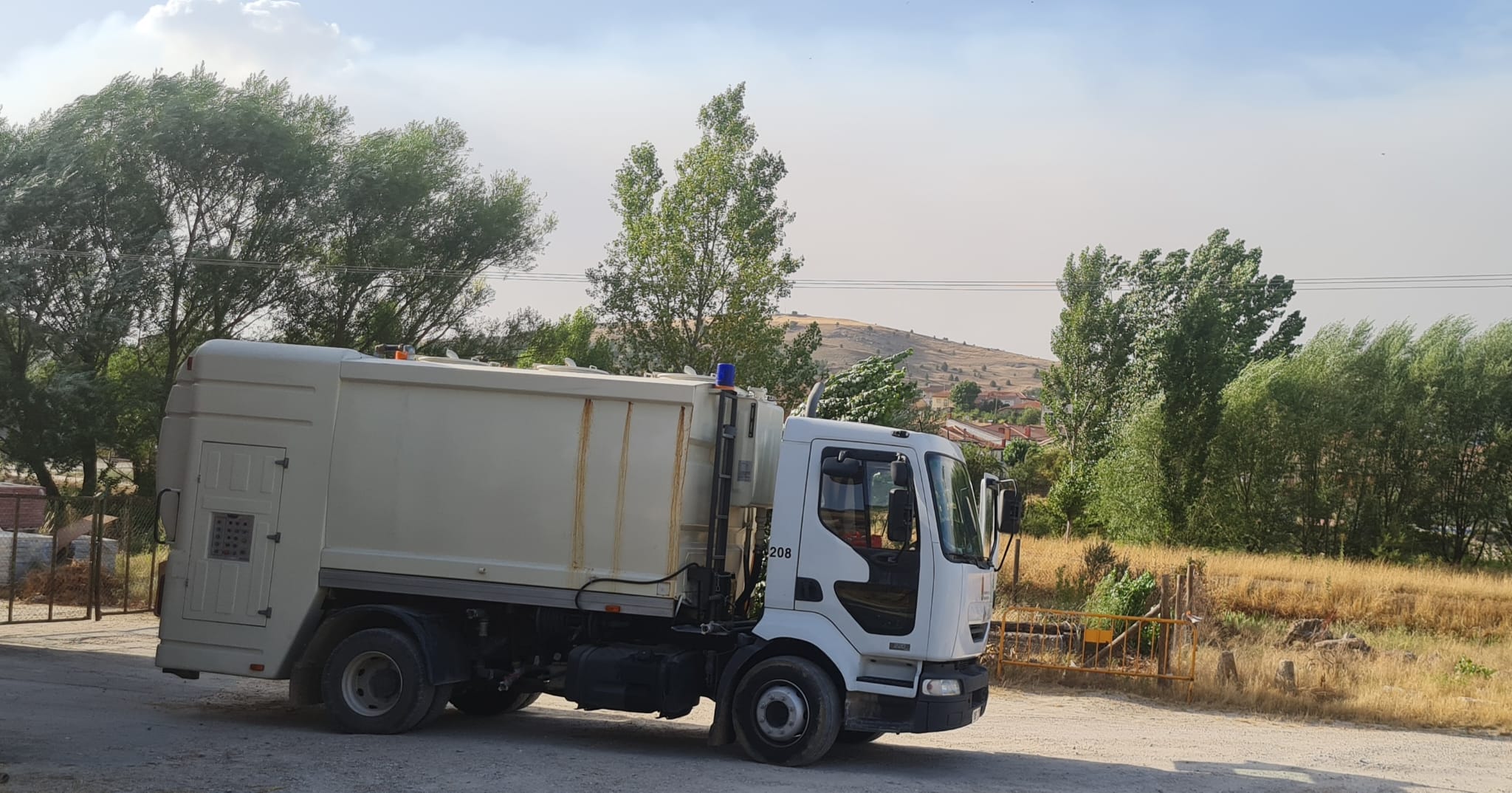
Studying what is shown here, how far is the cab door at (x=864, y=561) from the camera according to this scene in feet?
31.9

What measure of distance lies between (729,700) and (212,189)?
2855cm

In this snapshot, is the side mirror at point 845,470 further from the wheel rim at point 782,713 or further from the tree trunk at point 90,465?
the tree trunk at point 90,465

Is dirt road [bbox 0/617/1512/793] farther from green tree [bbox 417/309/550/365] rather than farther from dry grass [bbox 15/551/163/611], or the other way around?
green tree [bbox 417/309/550/365]

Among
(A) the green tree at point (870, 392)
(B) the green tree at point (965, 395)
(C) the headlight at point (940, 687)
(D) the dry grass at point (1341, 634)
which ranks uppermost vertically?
(B) the green tree at point (965, 395)

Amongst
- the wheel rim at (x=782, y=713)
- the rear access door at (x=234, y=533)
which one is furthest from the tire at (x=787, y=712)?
the rear access door at (x=234, y=533)

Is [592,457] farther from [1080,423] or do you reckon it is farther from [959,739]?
[1080,423]

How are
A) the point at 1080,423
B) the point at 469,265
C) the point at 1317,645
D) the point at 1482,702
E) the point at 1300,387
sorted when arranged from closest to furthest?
the point at 1482,702, the point at 1317,645, the point at 469,265, the point at 1300,387, the point at 1080,423

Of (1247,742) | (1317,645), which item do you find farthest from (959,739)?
(1317,645)

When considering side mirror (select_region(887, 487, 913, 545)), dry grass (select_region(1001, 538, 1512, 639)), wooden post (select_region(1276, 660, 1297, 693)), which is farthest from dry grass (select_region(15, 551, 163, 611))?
wooden post (select_region(1276, 660, 1297, 693))

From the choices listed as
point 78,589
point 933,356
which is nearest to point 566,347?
point 78,589

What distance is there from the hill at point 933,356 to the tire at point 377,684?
134609mm

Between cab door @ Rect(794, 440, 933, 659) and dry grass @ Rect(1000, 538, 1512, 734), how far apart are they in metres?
7.26

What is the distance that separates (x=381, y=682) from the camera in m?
10.4

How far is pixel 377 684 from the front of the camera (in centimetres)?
1042
